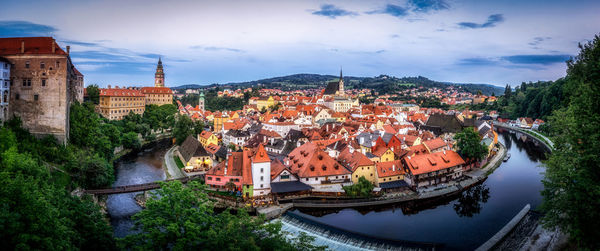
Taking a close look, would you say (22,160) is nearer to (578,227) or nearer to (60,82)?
(60,82)

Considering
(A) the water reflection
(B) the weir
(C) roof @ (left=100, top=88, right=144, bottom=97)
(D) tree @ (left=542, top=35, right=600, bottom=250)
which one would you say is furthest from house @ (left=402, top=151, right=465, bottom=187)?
(C) roof @ (left=100, top=88, right=144, bottom=97)

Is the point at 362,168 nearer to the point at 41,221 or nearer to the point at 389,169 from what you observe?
the point at 389,169

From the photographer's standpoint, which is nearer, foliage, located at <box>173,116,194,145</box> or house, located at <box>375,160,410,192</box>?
house, located at <box>375,160,410,192</box>

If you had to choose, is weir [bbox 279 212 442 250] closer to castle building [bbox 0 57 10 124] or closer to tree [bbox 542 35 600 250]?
tree [bbox 542 35 600 250]

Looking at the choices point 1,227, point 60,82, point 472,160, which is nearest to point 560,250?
point 472,160

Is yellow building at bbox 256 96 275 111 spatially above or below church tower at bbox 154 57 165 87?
below

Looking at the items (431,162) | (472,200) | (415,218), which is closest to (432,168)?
(431,162)
